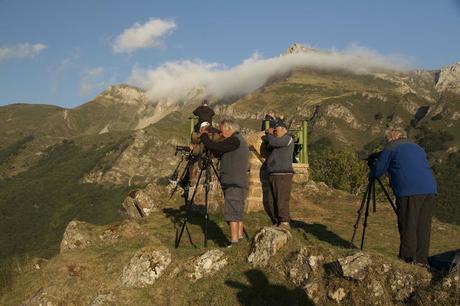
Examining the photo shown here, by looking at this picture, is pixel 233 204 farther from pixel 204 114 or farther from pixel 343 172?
pixel 343 172

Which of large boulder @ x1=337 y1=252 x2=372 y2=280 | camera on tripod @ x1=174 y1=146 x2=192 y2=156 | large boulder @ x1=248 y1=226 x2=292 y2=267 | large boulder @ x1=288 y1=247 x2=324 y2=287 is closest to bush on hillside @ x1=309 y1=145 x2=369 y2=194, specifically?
camera on tripod @ x1=174 y1=146 x2=192 y2=156

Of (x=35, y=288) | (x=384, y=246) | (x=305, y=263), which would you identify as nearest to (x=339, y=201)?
(x=384, y=246)

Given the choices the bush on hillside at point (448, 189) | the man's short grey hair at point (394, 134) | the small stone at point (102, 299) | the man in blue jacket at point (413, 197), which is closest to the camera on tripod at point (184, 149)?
the small stone at point (102, 299)

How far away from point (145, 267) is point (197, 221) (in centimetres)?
537

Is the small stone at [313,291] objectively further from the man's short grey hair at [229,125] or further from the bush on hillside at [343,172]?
the bush on hillside at [343,172]

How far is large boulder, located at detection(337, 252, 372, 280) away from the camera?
7641 mm

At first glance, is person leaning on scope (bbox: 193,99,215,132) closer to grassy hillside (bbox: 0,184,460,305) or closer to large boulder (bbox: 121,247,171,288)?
grassy hillside (bbox: 0,184,460,305)

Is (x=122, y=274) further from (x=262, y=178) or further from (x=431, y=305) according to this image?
(x=262, y=178)

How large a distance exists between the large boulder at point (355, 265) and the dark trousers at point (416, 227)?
1598 millimetres

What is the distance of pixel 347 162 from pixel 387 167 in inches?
1984

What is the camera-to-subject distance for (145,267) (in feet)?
31.7

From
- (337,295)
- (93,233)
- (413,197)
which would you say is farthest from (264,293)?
(93,233)

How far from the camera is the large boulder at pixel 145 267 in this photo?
9523 mm

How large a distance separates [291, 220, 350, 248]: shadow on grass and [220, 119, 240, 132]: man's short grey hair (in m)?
4.17
